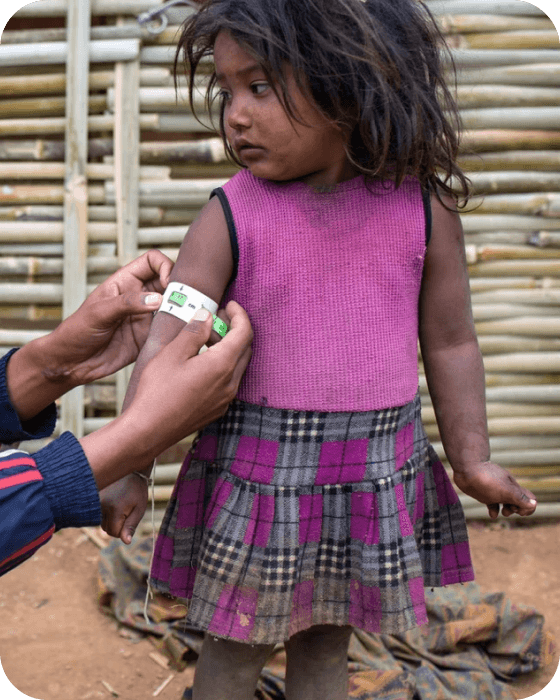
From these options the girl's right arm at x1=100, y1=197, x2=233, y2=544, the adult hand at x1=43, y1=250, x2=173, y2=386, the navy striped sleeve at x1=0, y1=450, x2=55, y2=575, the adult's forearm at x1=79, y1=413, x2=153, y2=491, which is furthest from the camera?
the adult hand at x1=43, y1=250, x2=173, y2=386

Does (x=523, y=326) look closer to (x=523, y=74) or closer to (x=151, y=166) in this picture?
(x=523, y=74)

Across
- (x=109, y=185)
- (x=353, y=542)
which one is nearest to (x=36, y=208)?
(x=109, y=185)

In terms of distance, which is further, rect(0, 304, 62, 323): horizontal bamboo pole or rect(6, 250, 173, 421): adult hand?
rect(0, 304, 62, 323): horizontal bamboo pole

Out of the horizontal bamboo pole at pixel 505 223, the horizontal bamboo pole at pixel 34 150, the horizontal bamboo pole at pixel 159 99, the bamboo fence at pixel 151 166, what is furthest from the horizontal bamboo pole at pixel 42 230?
the horizontal bamboo pole at pixel 505 223

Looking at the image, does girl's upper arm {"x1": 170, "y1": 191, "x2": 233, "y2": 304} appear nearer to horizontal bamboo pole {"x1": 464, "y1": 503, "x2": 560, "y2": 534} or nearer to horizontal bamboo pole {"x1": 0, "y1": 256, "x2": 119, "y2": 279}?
horizontal bamboo pole {"x1": 0, "y1": 256, "x2": 119, "y2": 279}

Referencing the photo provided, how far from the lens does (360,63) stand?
1606 mm

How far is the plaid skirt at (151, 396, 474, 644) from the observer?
171cm

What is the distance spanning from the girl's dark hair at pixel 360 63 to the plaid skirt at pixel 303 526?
0.60m

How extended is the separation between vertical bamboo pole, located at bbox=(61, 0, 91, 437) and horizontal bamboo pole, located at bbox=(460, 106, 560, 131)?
1.58 m

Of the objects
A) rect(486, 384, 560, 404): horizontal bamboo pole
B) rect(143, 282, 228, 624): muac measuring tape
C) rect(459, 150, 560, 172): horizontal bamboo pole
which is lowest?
rect(486, 384, 560, 404): horizontal bamboo pole

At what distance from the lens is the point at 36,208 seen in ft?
10.8

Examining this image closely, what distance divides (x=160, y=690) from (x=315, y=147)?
190 cm

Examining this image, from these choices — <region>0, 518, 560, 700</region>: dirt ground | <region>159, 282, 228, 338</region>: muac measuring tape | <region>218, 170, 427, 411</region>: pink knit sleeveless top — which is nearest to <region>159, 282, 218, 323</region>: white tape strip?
<region>159, 282, 228, 338</region>: muac measuring tape

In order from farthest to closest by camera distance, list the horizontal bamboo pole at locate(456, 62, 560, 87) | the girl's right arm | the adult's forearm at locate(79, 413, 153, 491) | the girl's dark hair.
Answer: the horizontal bamboo pole at locate(456, 62, 560, 87)
the girl's right arm
the girl's dark hair
the adult's forearm at locate(79, 413, 153, 491)
